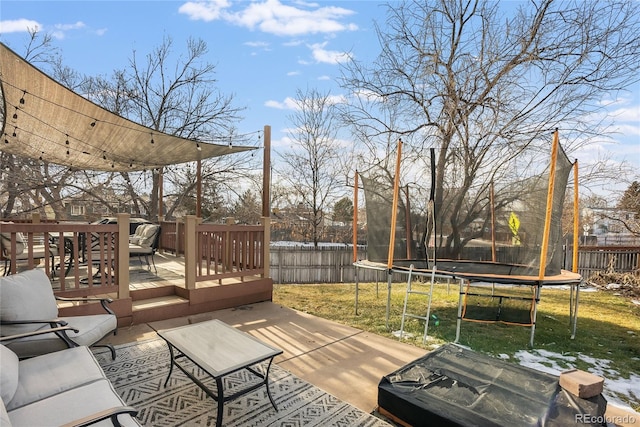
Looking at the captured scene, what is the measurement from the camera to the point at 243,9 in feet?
20.7

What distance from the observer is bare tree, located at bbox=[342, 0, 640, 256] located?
291 inches

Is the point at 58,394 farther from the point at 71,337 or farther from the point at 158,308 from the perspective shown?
the point at 158,308

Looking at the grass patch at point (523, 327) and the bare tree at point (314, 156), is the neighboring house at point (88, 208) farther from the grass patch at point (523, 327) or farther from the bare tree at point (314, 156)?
the grass patch at point (523, 327)

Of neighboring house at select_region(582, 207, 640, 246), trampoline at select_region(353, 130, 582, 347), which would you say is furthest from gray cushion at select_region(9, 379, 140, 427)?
neighboring house at select_region(582, 207, 640, 246)

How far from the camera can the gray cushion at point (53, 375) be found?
1.69 metres

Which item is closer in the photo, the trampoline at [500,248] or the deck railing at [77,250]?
the deck railing at [77,250]

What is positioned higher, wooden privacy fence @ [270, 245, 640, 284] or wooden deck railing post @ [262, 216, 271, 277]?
wooden deck railing post @ [262, 216, 271, 277]

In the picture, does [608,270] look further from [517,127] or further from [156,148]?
[156,148]

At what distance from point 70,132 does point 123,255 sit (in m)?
→ 3.50

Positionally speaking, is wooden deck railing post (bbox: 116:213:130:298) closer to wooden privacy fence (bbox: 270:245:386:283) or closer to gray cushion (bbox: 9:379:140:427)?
gray cushion (bbox: 9:379:140:427)

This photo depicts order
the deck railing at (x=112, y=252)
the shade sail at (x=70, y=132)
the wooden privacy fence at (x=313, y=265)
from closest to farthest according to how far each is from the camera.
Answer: the deck railing at (x=112, y=252) < the shade sail at (x=70, y=132) < the wooden privacy fence at (x=313, y=265)

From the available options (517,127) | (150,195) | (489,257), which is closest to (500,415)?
(489,257)

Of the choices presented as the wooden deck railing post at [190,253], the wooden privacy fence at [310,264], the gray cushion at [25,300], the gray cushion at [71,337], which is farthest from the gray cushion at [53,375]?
the wooden privacy fence at [310,264]

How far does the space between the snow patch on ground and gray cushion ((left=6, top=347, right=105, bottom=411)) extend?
4.10 metres
